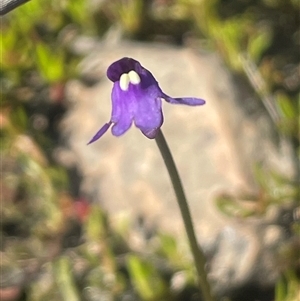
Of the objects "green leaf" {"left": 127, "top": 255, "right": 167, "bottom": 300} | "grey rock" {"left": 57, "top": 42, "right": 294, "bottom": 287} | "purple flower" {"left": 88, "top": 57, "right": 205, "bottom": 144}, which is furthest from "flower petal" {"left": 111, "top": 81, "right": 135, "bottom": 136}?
"grey rock" {"left": 57, "top": 42, "right": 294, "bottom": 287}

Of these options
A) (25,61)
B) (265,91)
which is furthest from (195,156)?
(25,61)

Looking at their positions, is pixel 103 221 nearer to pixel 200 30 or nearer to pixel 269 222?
pixel 269 222

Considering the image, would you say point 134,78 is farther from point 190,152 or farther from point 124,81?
point 190,152

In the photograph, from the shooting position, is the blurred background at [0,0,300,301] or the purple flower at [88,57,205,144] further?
the blurred background at [0,0,300,301]

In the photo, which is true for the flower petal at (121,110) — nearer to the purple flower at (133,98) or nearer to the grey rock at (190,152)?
the purple flower at (133,98)

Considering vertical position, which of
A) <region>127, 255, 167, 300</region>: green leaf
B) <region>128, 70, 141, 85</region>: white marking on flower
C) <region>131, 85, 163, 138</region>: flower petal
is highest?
<region>128, 70, 141, 85</region>: white marking on flower

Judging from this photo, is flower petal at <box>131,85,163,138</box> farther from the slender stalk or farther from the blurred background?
the blurred background
